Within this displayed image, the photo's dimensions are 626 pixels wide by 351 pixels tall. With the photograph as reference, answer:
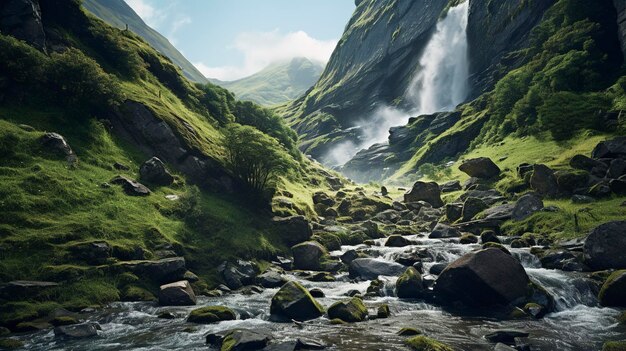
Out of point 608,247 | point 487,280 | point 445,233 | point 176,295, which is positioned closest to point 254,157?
point 176,295

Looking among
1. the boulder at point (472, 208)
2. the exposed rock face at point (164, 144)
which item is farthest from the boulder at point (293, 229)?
the boulder at point (472, 208)

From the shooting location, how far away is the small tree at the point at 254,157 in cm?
5947

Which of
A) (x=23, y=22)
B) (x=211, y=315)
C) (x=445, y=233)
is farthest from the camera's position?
(x=445, y=233)

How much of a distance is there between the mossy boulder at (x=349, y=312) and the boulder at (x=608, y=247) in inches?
888

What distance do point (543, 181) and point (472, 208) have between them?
11.9m

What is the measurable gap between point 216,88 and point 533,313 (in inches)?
3630

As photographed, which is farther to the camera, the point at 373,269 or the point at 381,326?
the point at 373,269

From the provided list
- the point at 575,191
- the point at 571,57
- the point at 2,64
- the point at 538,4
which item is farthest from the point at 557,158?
the point at 538,4

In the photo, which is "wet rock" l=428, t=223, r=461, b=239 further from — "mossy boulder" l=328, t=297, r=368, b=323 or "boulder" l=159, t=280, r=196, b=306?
"boulder" l=159, t=280, r=196, b=306

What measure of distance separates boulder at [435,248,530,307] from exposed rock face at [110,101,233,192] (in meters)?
41.6

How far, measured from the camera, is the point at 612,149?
58.5m

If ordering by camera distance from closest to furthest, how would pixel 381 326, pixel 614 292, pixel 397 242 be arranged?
pixel 381 326 → pixel 614 292 → pixel 397 242

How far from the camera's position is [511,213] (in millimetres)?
59625

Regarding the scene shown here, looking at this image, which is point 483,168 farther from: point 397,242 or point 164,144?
point 164,144
